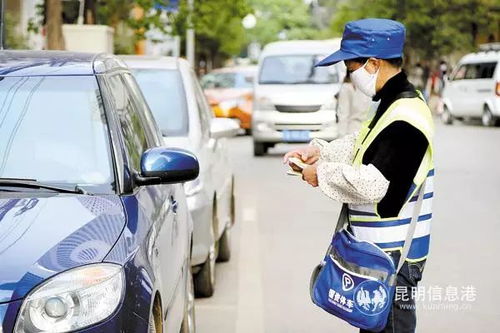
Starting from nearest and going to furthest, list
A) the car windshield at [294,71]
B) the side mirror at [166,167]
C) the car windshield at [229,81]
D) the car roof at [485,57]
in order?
the side mirror at [166,167]
the car windshield at [294,71]
the car windshield at [229,81]
the car roof at [485,57]

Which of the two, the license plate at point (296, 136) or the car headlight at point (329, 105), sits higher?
the car headlight at point (329, 105)

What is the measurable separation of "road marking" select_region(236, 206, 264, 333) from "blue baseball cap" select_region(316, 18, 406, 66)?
9.97 feet

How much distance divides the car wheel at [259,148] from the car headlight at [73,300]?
17237mm

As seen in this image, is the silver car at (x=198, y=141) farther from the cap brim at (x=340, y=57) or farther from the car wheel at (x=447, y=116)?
the car wheel at (x=447, y=116)

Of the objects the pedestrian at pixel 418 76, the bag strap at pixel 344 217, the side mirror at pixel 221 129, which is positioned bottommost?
the pedestrian at pixel 418 76

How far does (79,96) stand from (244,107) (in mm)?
22507

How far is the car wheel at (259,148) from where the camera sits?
21.2 metres

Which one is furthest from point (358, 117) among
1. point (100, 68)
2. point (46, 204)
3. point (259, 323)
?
point (46, 204)

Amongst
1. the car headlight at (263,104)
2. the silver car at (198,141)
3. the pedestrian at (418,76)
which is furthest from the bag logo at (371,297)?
the pedestrian at (418,76)

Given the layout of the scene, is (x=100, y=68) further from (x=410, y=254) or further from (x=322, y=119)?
(x=322, y=119)

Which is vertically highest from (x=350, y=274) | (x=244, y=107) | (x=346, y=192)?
(x=346, y=192)

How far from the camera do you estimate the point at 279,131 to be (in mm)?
20547

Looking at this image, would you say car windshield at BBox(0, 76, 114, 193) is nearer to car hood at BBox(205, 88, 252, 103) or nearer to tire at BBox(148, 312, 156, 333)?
tire at BBox(148, 312, 156, 333)

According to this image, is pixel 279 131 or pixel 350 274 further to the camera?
pixel 279 131
